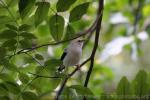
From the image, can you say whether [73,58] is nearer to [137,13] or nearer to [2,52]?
[2,52]

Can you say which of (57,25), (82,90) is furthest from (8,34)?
(82,90)

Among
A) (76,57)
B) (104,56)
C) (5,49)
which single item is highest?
(5,49)

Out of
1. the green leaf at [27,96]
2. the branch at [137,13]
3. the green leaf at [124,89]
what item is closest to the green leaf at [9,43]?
the green leaf at [27,96]

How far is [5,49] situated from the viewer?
0.93 metres

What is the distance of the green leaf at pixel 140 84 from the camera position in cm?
99

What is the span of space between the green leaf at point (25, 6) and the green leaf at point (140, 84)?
0.32 metres

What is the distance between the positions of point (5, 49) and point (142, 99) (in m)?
0.36

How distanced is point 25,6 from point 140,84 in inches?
14.0

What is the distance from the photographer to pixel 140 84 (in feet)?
3.27

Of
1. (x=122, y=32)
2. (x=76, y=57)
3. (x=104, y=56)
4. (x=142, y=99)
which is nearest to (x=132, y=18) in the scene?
(x=122, y=32)

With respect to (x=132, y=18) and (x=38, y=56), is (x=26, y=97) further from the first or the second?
(x=132, y=18)

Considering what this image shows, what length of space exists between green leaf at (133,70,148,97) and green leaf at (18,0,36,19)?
12.8 inches

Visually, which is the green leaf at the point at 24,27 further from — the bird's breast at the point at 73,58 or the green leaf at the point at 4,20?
the bird's breast at the point at 73,58

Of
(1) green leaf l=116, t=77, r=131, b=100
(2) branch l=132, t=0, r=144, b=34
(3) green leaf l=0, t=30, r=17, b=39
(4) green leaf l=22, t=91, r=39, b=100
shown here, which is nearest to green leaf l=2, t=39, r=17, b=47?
(3) green leaf l=0, t=30, r=17, b=39
